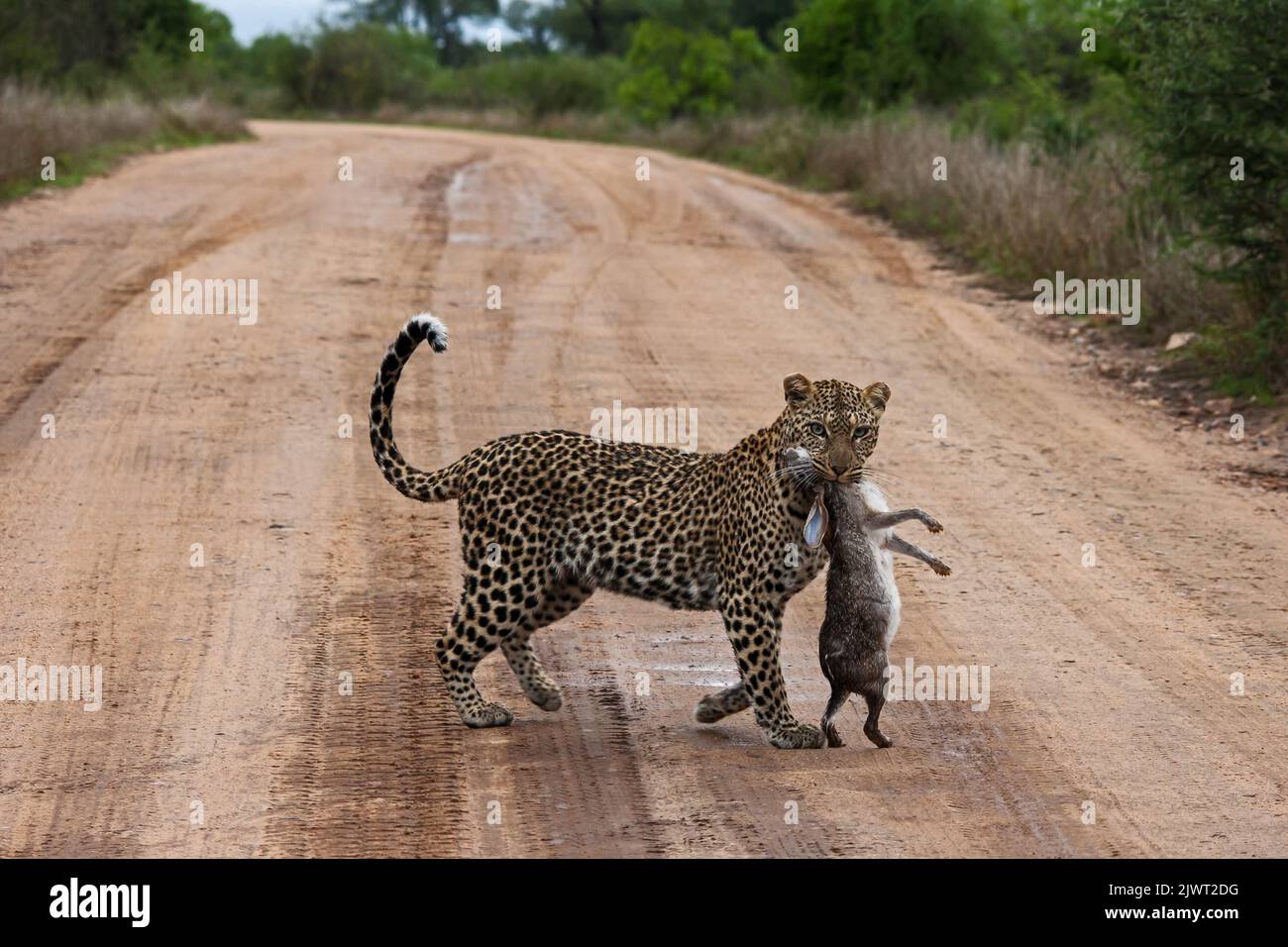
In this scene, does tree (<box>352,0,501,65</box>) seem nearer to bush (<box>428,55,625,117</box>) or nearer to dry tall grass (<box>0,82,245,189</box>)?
bush (<box>428,55,625,117</box>)

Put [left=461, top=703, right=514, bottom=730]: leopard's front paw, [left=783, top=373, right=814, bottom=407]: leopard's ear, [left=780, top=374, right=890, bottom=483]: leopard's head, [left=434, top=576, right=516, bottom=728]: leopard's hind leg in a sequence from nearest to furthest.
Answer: [left=780, top=374, right=890, bottom=483]: leopard's head, [left=783, top=373, right=814, bottom=407]: leopard's ear, [left=434, top=576, right=516, bottom=728]: leopard's hind leg, [left=461, top=703, right=514, bottom=730]: leopard's front paw

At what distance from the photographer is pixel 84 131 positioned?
2558cm

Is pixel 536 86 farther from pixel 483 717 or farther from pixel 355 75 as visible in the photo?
pixel 483 717

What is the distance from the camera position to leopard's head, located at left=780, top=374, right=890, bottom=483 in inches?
253

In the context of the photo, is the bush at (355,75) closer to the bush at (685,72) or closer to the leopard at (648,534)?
the bush at (685,72)

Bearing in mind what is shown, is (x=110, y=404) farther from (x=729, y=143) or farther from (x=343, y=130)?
(x=343, y=130)

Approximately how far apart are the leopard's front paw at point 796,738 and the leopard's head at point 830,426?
0.96 metres

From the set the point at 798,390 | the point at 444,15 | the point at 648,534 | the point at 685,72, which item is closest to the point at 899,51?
the point at 685,72

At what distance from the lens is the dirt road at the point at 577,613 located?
6031 millimetres

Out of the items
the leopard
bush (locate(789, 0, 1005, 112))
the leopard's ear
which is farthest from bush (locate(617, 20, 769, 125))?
the leopard's ear

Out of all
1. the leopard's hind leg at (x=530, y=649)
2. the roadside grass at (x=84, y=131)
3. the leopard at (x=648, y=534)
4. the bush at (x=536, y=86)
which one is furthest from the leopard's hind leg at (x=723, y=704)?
the bush at (x=536, y=86)
